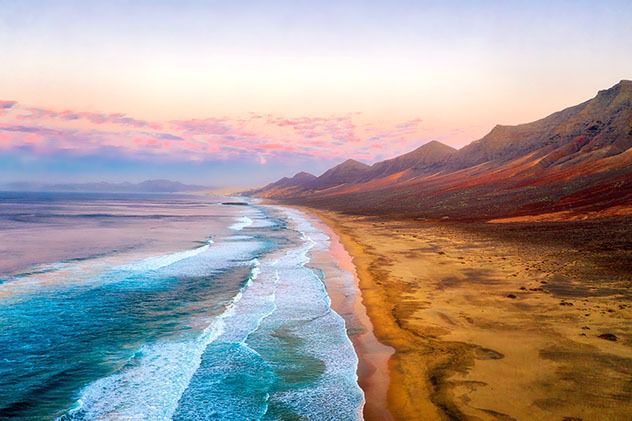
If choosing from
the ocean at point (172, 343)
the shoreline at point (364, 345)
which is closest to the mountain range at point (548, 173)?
the shoreline at point (364, 345)

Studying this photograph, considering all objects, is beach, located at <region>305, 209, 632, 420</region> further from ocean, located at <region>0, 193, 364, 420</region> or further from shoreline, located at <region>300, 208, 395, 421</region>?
ocean, located at <region>0, 193, 364, 420</region>

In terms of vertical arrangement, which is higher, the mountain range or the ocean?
the mountain range

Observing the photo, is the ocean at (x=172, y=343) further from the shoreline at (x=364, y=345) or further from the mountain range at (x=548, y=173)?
the mountain range at (x=548, y=173)

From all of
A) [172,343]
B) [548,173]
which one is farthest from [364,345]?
[548,173]

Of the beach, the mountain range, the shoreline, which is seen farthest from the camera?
the mountain range

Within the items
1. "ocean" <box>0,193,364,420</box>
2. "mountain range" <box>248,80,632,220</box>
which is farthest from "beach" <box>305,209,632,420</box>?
"mountain range" <box>248,80,632,220</box>

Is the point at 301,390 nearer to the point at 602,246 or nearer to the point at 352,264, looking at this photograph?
the point at 352,264

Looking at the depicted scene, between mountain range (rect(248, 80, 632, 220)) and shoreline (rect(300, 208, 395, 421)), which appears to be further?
mountain range (rect(248, 80, 632, 220))
